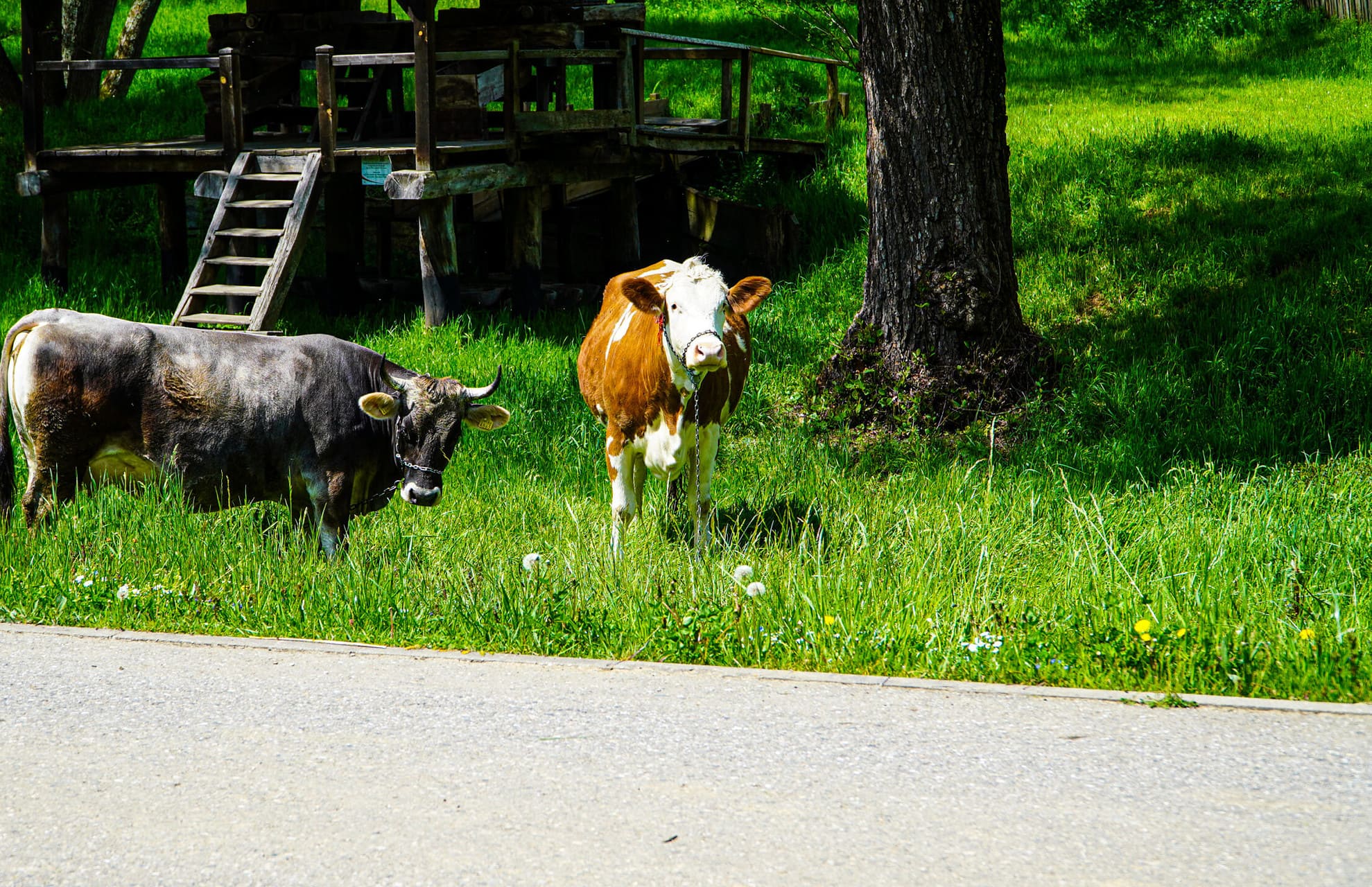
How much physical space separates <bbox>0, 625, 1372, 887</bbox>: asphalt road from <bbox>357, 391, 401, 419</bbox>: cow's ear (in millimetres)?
1681

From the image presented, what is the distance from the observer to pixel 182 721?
4445mm

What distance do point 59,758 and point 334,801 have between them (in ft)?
3.39

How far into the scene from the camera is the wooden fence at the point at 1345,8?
2383 cm

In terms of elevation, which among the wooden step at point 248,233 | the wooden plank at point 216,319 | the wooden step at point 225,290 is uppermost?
the wooden step at point 248,233

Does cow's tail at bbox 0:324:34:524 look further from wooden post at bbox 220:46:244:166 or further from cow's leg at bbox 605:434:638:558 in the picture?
wooden post at bbox 220:46:244:166

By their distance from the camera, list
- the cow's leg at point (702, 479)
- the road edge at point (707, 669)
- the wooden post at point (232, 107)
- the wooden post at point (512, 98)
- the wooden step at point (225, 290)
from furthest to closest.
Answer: the wooden post at point (512, 98) → the wooden post at point (232, 107) → the wooden step at point (225, 290) → the cow's leg at point (702, 479) → the road edge at point (707, 669)

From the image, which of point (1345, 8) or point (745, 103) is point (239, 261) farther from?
point (1345, 8)

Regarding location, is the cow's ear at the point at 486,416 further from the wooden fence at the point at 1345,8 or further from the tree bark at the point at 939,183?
the wooden fence at the point at 1345,8

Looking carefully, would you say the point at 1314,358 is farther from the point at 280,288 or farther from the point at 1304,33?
the point at 1304,33

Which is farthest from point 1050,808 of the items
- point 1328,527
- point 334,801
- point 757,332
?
point 757,332

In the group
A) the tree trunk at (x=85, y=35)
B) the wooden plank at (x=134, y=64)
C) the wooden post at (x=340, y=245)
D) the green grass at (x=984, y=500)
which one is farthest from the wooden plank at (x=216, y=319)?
the tree trunk at (x=85, y=35)

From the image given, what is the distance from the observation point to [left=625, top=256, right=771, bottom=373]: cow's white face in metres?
5.96

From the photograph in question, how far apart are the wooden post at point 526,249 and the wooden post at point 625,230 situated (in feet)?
5.24

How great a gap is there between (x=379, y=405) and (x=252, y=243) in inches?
275
